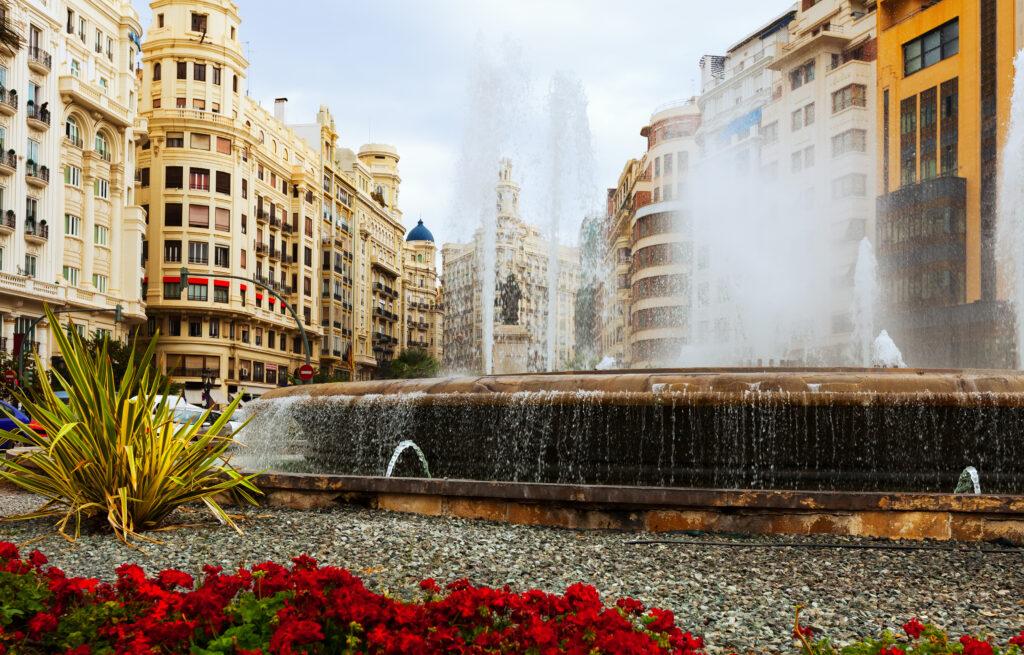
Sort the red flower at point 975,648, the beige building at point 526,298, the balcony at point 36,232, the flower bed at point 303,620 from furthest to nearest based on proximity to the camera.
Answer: the beige building at point 526,298
the balcony at point 36,232
the flower bed at point 303,620
the red flower at point 975,648

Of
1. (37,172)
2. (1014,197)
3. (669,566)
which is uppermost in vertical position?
(37,172)

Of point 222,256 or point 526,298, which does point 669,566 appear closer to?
point 222,256

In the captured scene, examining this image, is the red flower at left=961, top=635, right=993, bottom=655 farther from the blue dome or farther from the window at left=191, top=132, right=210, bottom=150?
the blue dome

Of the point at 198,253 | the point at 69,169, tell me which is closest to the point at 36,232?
the point at 69,169

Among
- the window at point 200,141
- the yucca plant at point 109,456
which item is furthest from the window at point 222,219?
the yucca plant at point 109,456

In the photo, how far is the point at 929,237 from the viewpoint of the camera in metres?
41.5

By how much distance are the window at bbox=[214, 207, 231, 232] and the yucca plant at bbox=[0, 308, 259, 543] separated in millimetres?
54671

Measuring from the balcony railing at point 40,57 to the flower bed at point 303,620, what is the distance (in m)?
44.5

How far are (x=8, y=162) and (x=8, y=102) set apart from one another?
101 inches

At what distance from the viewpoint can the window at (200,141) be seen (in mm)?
58562

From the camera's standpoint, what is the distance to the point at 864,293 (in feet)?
149

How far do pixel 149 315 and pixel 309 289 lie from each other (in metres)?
16.1

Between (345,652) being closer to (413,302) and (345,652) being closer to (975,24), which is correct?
(975,24)

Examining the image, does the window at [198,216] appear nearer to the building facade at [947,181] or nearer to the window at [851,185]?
the window at [851,185]
